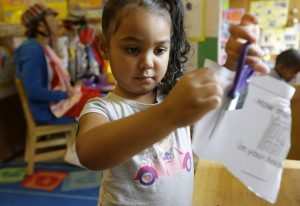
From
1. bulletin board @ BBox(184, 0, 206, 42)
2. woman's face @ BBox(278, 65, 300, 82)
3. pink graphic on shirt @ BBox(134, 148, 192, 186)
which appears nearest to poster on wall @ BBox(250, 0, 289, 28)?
woman's face @ BBox(278, 65, 300, 82)

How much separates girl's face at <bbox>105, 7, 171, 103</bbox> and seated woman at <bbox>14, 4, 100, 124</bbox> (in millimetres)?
1641

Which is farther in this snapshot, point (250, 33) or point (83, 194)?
point (83, 194)

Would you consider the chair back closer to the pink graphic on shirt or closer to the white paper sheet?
the pink graphic on shirt

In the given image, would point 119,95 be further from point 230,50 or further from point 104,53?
point 230,50

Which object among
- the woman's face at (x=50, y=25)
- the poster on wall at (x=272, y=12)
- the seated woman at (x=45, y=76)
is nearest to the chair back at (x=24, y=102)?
the seated woman at (x=45, y=76)

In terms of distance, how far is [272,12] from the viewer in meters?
3.06

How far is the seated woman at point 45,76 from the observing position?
2.13 m

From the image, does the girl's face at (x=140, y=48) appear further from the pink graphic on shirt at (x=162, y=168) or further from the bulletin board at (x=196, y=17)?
the bulletin board at (x=196, y=17)

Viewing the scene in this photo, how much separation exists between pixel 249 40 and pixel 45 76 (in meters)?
2.09

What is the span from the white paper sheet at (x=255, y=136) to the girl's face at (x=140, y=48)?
0.17m

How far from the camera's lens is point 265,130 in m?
0.37

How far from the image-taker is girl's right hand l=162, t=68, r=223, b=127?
12.7 inches

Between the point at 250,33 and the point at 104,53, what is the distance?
0.35 meters

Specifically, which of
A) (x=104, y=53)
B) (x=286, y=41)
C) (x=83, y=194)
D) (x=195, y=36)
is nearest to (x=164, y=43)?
(x=104, y=53)
